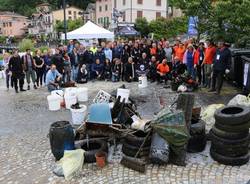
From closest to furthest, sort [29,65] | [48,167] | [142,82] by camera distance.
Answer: [48,167] → [142,82] → [29,65]

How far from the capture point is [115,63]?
17.5 meters

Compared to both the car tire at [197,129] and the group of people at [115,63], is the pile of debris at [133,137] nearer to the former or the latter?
the car tire at [197,129]

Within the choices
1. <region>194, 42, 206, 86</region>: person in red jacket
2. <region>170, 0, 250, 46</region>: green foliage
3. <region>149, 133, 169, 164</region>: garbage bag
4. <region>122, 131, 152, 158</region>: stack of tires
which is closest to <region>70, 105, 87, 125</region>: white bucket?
<region>122, 131, 152, 158</region>: stack of tires

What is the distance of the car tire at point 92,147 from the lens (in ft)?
24.9

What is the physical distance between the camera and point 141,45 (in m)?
18.3

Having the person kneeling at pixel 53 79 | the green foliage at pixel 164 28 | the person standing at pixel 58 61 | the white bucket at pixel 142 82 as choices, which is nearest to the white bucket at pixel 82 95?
the person kneeling at pixel 53 79

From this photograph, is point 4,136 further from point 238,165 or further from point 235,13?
point 235,13

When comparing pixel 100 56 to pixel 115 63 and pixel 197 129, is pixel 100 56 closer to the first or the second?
pixel 115 63

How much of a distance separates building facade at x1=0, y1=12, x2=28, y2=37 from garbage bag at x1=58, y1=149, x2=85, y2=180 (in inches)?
4227

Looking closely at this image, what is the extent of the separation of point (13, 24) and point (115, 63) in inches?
3938

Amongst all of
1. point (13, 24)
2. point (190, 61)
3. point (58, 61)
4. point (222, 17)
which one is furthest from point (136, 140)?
point (13, 24)

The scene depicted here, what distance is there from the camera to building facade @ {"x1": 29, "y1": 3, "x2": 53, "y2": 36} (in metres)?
94.1

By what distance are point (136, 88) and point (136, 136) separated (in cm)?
797

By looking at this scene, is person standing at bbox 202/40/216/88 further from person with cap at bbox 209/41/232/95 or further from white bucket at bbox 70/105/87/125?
white bucket at bbox 70/105/87/125
